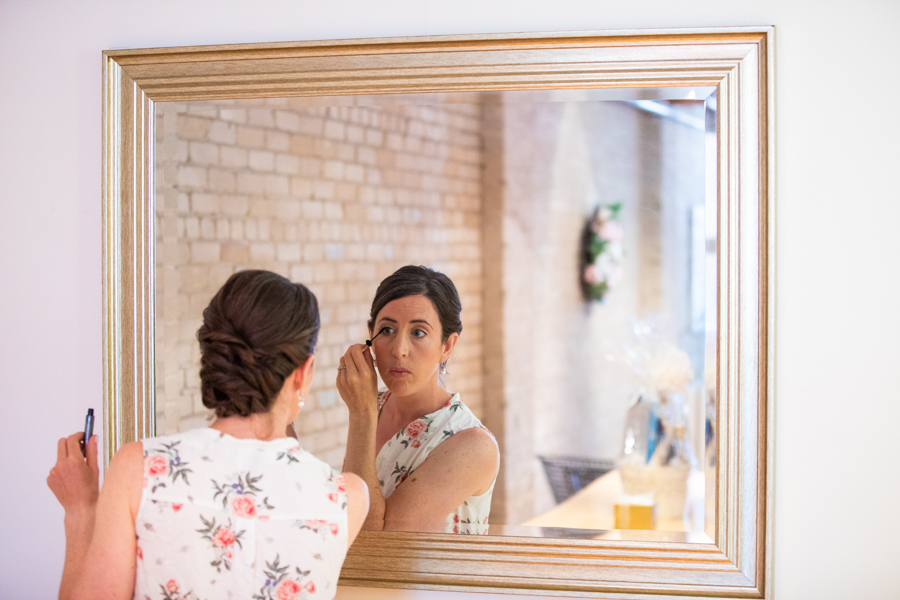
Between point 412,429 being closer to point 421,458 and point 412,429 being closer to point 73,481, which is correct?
point 421,458

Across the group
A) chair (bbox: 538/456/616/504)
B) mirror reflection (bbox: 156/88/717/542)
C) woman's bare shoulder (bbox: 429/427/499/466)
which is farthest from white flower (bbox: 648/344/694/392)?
woman's bare shoulder (bbox: 429/427/499/466)

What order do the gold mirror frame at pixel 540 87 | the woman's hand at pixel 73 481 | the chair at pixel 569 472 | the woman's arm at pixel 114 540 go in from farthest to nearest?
the chair at pixel 569 472 → the gold mirror frame at pixel 540 87 → the woman's hand at pixel 73 481 → the woman's arm at pixel 114 540

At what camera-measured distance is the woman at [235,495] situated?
1110 millimetres

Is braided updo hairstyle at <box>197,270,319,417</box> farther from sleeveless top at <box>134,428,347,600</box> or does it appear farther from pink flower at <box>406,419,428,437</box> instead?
pink flower at <box>406,419,428,437</box>

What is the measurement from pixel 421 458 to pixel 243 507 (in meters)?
0.47

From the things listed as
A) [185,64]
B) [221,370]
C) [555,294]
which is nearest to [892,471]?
[221,370]

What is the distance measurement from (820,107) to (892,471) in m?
0.78

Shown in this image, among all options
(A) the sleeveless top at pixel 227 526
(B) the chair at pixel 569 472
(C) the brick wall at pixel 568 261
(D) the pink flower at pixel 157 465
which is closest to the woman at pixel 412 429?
(A) the sleeveless top at pixel 227 526

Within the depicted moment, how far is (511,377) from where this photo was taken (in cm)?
317

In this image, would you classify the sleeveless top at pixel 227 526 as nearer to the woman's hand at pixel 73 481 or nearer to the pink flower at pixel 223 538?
the pink flower at pixel 223 538

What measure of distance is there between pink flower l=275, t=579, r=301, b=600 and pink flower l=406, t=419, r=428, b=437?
455 mm

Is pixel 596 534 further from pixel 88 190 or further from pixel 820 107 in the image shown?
pixel 88 190

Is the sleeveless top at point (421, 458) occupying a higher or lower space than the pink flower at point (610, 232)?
lower

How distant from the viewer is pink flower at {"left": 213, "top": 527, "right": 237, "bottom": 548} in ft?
3.70
